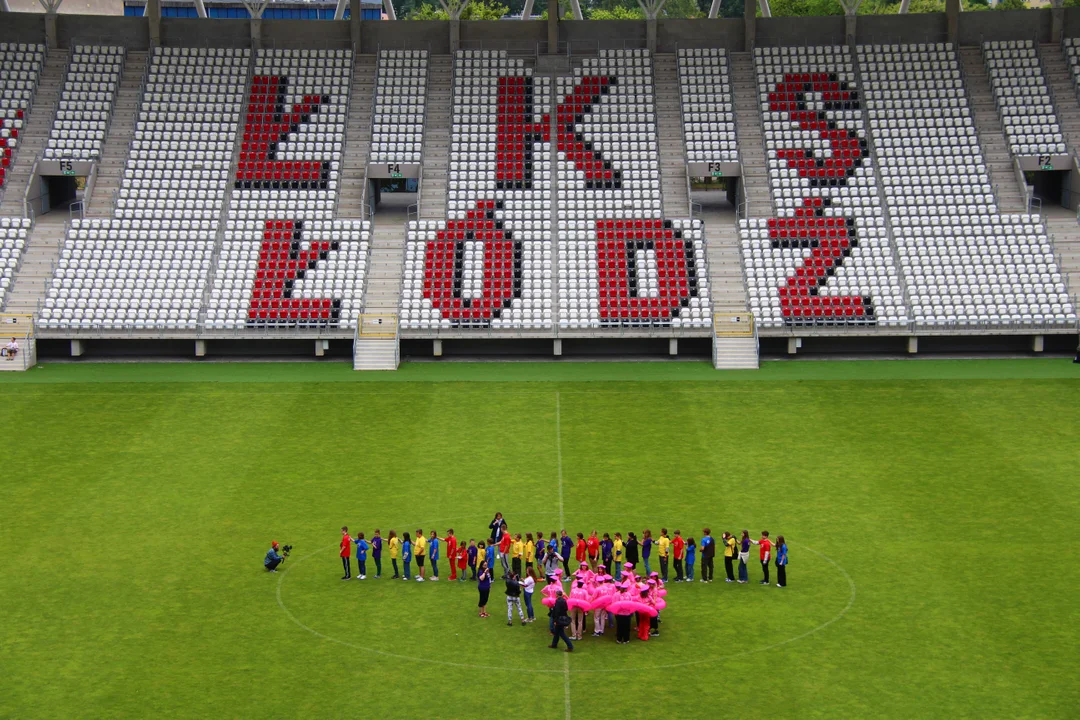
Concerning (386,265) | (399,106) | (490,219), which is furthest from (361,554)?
(399,106)

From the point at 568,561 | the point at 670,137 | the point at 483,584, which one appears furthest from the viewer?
the point at 670,137

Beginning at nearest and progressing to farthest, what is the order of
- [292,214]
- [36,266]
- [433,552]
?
[433,552], [36,266], [292,214]

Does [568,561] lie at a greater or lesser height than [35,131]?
lesser

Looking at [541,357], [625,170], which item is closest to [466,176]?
[625,170]

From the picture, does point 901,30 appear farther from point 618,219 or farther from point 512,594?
point 512,594

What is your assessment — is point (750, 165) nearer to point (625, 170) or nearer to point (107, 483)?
point (625, 170)

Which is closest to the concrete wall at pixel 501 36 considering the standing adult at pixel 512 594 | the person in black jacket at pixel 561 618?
the standing adult at pixel 512 594

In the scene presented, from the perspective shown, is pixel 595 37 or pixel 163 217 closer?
pixel 163 217
